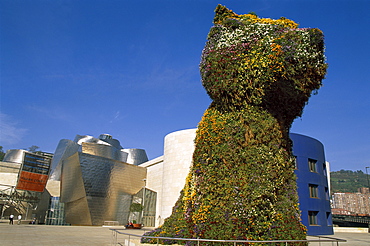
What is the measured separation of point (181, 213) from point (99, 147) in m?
44.0

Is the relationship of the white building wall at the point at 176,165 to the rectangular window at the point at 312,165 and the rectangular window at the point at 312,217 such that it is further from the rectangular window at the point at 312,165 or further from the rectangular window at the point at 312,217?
the rectangular window at the point at 312,217

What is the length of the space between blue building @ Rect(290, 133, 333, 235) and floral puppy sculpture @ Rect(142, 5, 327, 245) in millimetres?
19120

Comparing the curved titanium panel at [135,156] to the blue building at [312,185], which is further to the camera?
the curved titanium panel at [135,156]

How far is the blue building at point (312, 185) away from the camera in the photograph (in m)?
26.2

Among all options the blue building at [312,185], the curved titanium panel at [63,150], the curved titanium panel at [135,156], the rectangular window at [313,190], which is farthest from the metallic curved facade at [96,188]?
the curved titanium panel at [135,156]

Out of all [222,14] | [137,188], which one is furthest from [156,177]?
[222,14]

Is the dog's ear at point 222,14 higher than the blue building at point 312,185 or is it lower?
higher

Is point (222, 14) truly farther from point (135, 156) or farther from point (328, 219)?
point (135, 156)

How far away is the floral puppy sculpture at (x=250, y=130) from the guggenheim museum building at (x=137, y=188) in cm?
1955

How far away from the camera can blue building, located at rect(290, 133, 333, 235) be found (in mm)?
26219

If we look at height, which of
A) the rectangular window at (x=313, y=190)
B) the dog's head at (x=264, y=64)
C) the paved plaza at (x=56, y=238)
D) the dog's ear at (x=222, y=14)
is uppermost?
the dog's ear at (x=222, y=14)

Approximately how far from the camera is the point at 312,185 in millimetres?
27734

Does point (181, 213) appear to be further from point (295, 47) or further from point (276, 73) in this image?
point (295, 47)

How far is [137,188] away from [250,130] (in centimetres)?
3711
